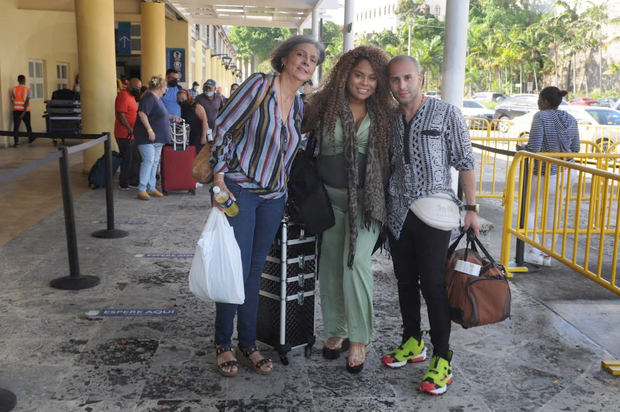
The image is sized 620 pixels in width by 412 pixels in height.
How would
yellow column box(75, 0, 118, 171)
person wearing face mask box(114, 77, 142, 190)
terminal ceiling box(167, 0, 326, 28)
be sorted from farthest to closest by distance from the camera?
terminal ceiling box(167, 0, 326, 28), yellow column box(75, 0, 118, 171), person wearing face mask box(114, 77, 142, 190)

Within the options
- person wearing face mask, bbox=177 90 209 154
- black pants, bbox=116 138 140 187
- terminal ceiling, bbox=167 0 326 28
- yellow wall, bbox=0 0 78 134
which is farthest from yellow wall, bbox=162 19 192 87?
black pants, bbox=116 138 140 187

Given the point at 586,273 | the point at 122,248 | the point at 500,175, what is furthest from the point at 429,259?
the point at 500,175

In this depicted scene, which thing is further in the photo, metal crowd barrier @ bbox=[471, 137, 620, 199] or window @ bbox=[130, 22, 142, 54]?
window @ bbox=[130, 22, 142, 54]

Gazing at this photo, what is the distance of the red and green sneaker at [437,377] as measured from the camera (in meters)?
3.33

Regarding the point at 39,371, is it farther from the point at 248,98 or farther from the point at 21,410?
the point at 248,98

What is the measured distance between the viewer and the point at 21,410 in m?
3.06

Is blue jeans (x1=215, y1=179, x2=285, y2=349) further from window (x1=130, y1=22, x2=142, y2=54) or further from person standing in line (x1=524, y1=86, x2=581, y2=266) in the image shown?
window (x1=130, y1=22, x2=142, y2=54)

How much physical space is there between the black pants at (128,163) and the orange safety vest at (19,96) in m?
7.30

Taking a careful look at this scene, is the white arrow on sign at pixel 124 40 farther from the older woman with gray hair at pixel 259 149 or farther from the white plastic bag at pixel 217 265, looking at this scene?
the white plastic bag at pixel 217 265

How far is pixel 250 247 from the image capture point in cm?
339

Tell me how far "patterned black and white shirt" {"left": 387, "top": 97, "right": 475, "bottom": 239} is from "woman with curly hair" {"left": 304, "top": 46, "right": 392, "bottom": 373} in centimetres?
9

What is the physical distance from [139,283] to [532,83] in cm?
6292

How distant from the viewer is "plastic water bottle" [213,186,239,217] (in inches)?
127

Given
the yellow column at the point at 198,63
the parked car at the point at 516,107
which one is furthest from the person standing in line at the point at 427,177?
the parked car at the point at 516,107
